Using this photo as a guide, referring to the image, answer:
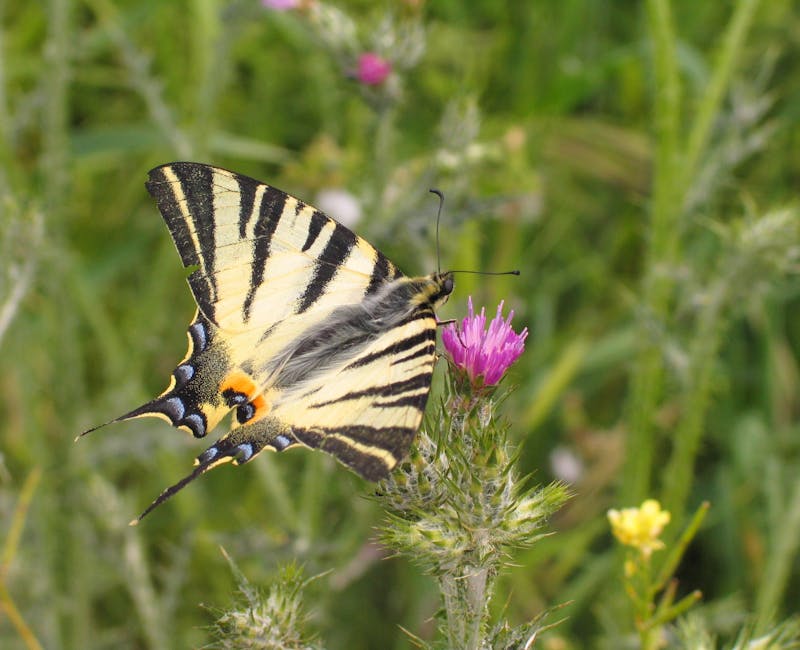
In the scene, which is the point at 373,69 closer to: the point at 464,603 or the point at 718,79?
the point at 718,79

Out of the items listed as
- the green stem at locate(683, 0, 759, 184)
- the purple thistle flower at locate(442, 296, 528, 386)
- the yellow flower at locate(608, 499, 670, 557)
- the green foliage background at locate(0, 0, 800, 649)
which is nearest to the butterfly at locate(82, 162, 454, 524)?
the purple thistle flower at locate(442, 296, 528, 386)

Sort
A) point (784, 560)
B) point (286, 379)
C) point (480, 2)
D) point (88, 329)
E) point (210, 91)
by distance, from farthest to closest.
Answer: point (480, 2), point (88, 329), point (210, 91), point (784, 560), point (286, 379)

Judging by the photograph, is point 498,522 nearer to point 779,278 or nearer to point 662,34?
point 779,278

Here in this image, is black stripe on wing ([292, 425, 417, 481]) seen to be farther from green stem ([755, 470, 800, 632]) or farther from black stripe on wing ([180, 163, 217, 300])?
green stem ([755, 470, 800, 632])

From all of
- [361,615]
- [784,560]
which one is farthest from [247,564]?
[784,560]

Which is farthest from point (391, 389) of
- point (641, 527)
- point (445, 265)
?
point (445, 265)

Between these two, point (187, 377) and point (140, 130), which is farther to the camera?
point (140, 130)
